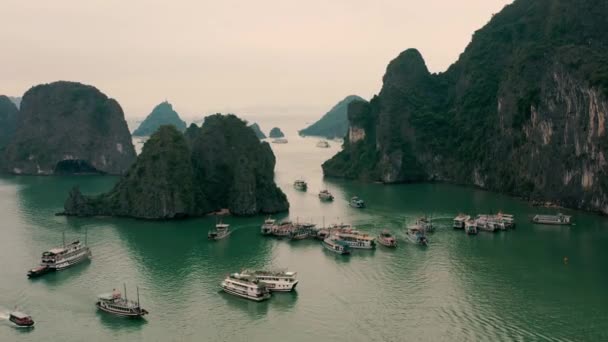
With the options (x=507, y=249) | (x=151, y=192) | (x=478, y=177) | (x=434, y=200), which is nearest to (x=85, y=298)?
(x=151, y=192)

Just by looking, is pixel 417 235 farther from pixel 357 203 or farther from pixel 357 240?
pixel 357 203

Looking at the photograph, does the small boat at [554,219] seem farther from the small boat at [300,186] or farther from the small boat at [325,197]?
the small boat at [300,186]

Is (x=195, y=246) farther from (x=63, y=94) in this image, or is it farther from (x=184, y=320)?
(x=63, y=94)

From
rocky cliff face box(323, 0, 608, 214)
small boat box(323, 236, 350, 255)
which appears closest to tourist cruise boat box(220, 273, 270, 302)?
small boat box(323, 236, 350, 255)

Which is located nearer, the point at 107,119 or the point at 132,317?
the point at 132,317

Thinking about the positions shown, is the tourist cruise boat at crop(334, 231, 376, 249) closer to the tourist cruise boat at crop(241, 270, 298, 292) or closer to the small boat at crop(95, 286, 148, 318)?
the tourist cruise boat at crop(241, 270, 298, 292)

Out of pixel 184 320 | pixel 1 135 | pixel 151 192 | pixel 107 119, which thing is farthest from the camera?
pixel 1 135
